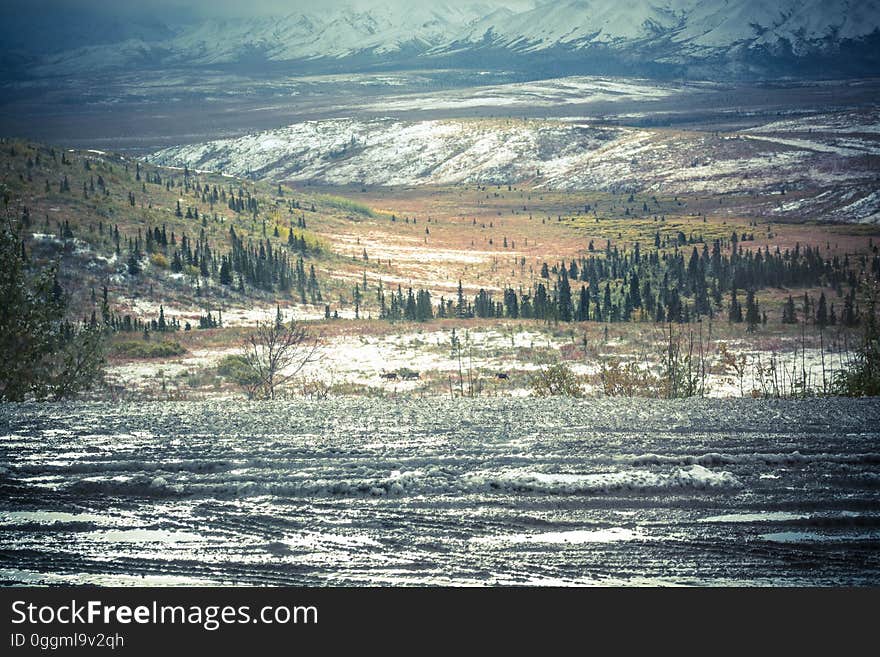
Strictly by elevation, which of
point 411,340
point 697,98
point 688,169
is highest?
point 697,98

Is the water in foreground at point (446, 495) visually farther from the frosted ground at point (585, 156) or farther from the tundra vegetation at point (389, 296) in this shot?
the frosted ground at point (585, 156)

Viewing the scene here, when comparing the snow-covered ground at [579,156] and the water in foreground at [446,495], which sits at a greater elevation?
the snow-covered ground at [579,156]

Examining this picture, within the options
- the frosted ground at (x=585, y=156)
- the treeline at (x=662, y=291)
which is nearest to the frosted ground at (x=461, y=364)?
the treeline at (x=662, y=291)

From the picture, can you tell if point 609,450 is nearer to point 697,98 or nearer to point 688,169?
point 688,169

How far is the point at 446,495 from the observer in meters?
8.63

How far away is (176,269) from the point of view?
4116 cm

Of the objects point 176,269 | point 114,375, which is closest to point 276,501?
point 114,375

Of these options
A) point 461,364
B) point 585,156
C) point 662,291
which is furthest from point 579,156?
point 461,364

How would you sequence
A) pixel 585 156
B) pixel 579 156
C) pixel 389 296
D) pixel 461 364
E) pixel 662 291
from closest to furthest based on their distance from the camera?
pixel 461 364 → pixel 662 291 → pixel 389 296 → pixel 585 156 → pixel 579 156

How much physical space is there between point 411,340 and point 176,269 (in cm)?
1634

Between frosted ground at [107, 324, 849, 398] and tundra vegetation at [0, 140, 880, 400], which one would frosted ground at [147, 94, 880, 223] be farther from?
Result: frosted ground at [107, 324, 849, 398]

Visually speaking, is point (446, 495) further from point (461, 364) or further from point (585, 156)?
point (585, 156)

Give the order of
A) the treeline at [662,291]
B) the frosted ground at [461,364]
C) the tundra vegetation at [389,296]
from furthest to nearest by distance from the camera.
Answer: the treeline at [662,291]
the frosted ground at [461,364]
the tundra vegetation at [389,296]

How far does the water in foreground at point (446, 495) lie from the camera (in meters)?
7.11
